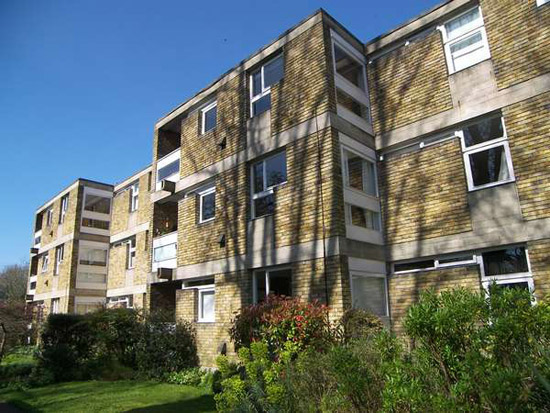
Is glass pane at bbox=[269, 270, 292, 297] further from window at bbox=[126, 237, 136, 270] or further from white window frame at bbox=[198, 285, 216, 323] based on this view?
window at bbox=[126, 237, 136, 270]

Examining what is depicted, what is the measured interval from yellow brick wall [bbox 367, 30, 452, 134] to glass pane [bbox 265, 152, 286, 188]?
2.78m

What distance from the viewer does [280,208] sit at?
1114 cm

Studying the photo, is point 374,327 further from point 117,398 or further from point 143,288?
point 143,288

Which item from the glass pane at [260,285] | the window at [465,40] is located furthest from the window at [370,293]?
the window at [465,40]

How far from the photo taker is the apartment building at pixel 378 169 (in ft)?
29.6

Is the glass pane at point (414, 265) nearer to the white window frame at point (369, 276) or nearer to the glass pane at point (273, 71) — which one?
the white window frame at point (369, 276)

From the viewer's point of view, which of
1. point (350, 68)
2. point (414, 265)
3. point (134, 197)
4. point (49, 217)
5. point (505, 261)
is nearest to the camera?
point (505, 261)

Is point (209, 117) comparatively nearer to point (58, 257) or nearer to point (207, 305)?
point (207, 305)

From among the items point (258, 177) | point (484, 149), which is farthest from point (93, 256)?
point (484, 149)

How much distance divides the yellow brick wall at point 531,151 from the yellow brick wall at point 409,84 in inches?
67.4

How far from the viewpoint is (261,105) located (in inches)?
502

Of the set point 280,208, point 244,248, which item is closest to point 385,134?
point 280,208

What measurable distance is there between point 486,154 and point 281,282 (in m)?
5.81

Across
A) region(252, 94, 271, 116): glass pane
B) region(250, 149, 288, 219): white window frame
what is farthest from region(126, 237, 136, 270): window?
region(252, 94, 271, 116): glass pane
